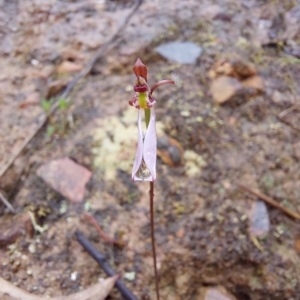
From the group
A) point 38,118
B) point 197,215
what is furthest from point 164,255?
point 38,118

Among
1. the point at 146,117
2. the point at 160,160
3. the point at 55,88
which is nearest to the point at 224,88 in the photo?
the point at 160,160

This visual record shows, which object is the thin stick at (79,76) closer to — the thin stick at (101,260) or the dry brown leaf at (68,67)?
the dry brown leaf at (68,67)

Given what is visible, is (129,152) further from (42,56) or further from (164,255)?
(42,56)

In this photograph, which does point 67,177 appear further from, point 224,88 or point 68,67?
point 224,88

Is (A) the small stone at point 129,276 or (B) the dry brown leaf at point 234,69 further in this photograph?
(B) the dry brown leaf at point 234,69

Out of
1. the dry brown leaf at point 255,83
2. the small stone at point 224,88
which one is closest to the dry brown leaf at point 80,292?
the small stone at point 224,88
